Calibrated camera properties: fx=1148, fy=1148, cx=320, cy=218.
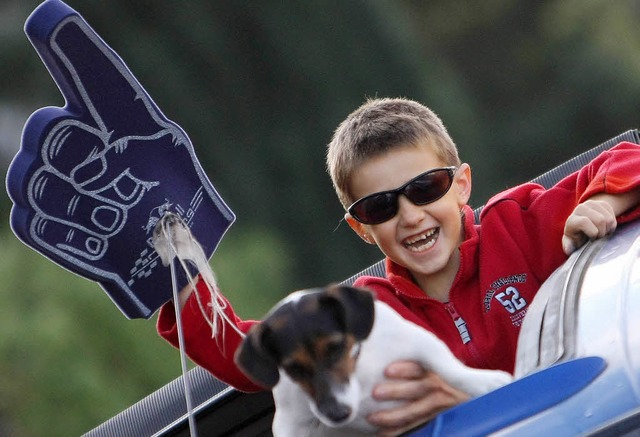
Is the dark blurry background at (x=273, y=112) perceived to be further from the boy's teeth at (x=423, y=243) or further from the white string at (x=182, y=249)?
the white string at (x=182, y=249)

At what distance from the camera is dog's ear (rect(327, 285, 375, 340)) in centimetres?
155

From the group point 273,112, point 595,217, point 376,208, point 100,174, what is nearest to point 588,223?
point 595,217

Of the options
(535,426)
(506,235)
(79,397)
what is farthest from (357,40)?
(535,426)

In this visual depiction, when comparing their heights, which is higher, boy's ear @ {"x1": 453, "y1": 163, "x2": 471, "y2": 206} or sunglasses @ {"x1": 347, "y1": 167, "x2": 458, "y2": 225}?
sunglasses @ {"x1": 347, "y1": 167, "x2": 458, "y2": 225}

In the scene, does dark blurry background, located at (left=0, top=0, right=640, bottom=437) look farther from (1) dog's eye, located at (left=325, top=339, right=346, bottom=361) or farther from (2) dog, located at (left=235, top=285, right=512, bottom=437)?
(1) dog's eye, located at (left=325, top=339, right=346, bottom=361)

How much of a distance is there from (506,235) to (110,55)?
0.88m

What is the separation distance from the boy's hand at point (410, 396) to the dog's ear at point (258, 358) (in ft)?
0.67

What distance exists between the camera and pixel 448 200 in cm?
224

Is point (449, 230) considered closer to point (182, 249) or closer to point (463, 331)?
point (463, 331)

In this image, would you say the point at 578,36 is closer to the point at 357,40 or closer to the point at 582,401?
the point at 357,40

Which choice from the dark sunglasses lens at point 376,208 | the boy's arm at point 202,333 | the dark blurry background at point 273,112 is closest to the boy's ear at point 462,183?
the dark sunglasses lens at point 376,208

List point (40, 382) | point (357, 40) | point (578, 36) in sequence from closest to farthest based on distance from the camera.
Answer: point (40, 382) → point (357, 40) → point (578, 36)

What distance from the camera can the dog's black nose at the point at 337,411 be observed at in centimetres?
Answer: 154

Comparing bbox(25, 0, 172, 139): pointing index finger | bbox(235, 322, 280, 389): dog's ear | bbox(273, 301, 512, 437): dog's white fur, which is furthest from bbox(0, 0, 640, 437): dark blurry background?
bbox(235, 322, 280, 389): dog's ear
